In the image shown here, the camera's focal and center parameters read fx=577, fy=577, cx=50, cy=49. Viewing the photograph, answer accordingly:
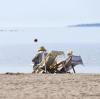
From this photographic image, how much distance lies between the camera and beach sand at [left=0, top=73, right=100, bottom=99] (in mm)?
11031

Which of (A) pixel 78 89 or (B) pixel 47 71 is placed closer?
(A) pixel 78 89

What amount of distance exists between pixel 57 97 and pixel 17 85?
2.00m

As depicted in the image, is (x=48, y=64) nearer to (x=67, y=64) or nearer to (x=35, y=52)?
(x=67, y=64)

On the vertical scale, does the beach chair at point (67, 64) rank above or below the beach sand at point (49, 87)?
above

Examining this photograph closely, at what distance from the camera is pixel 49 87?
1227 cm

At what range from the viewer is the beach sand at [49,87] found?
36.2 ft

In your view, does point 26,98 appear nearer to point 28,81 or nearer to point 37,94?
point 37,94

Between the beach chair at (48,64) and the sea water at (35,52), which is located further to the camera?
the sea water at (35,52)

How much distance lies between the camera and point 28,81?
1354 centimetres

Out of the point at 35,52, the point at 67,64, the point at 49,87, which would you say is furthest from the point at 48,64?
the point at 35,52

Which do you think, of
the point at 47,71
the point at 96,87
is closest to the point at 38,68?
the point at 47,71

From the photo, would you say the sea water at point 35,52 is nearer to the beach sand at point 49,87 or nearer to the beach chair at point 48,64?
the beach chair at point 48,64

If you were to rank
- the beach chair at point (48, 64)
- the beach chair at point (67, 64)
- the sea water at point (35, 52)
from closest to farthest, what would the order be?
the beach chair at point (48, 64) → the beach chair at point (67, 64) → the sea water at point (35, 52)

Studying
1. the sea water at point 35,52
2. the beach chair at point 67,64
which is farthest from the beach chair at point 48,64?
the sea water at point 35,52
